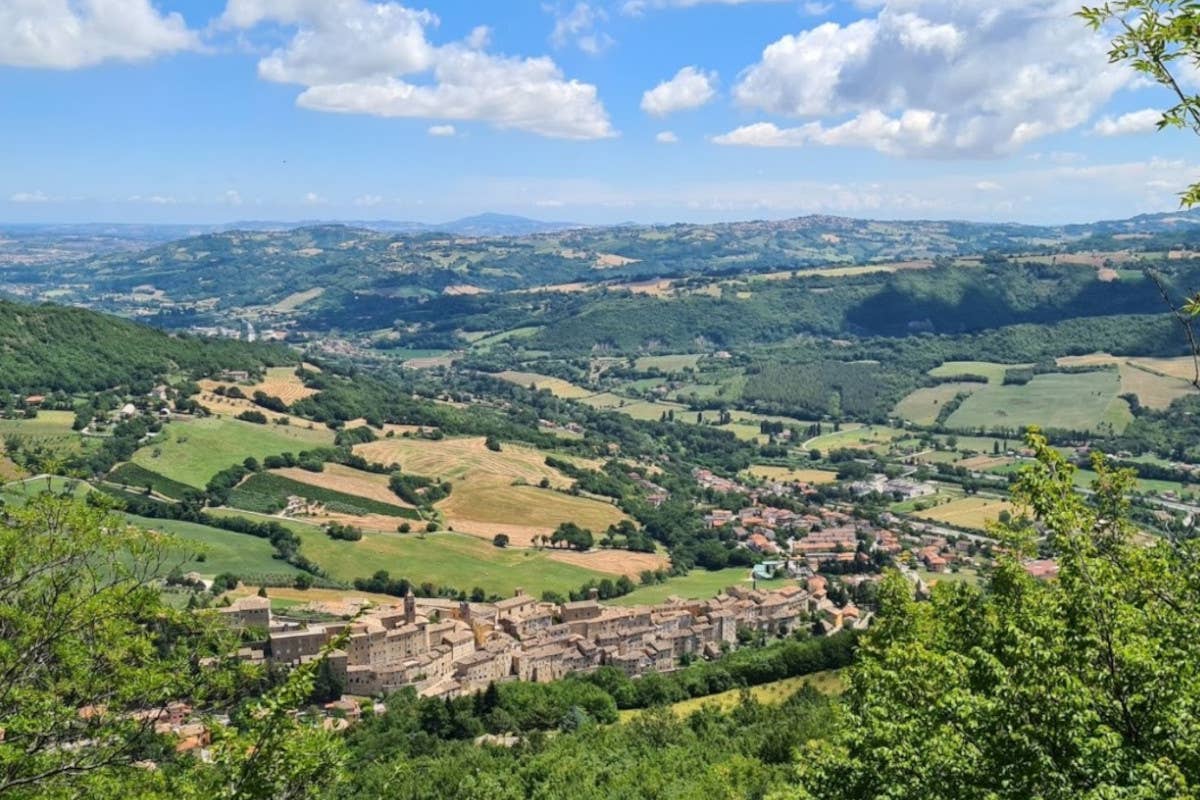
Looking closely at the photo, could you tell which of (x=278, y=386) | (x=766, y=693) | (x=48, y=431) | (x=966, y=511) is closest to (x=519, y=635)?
(x=766, y=693)

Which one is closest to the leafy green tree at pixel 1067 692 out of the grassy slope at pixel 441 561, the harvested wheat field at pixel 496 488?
the grassy slope at pixel 441 561

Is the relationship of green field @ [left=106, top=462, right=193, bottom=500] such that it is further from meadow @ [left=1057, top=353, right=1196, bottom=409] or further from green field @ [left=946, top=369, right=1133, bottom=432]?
meadow @ [left=1057, top=353, right=1196, bottom=409]

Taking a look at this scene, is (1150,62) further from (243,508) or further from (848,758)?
(243,508)

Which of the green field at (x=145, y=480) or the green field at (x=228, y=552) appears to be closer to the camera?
the green field at (x=228, y=552)

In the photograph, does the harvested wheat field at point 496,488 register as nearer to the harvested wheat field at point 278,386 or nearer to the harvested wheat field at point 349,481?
the harvested wheat field at point 349,481

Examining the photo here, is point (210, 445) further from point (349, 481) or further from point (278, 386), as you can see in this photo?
point (278, 386)
